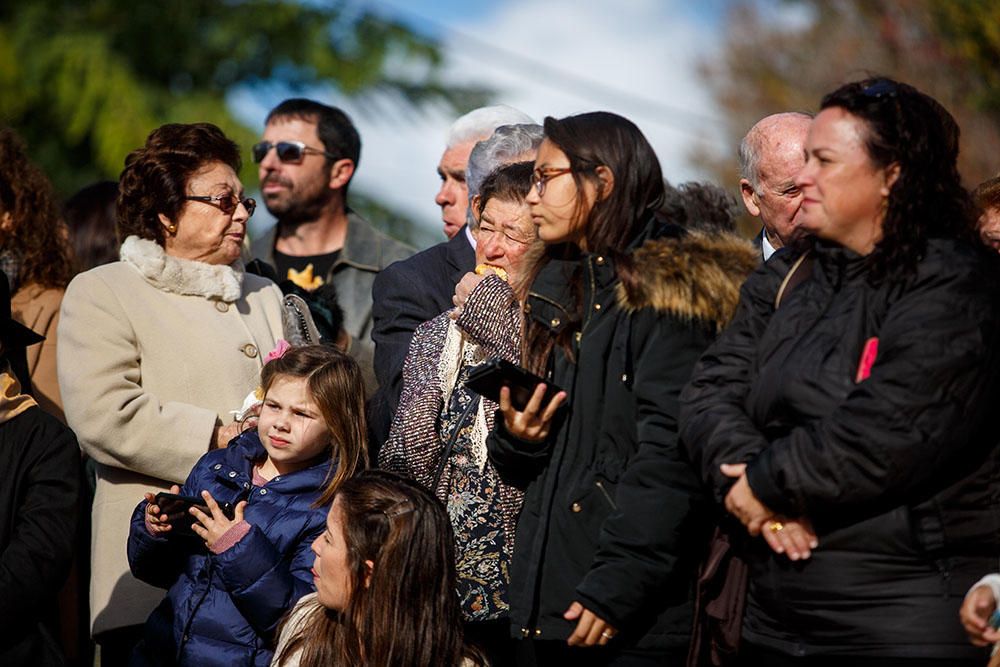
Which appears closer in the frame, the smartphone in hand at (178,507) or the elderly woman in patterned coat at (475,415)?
the elderly woman in patterned coat at (475,415)

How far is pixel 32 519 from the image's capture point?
4.66 m

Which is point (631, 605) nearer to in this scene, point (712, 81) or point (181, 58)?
point (181, 58)

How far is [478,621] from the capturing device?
4195 millimetres

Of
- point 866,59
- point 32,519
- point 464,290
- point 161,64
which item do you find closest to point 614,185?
point 464,290

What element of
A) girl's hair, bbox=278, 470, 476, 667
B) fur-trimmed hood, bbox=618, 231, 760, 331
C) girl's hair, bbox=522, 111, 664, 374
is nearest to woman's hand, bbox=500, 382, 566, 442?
girl's hair, bbox=522, 111, 664, 374

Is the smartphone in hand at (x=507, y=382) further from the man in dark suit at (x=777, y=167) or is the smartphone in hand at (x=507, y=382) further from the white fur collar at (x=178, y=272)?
the white fur collar at (x=178, y=272)

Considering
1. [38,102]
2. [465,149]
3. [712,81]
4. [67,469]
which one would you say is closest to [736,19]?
[712,81]

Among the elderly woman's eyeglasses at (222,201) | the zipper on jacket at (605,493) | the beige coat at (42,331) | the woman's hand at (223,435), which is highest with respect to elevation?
the elderly woman's eyeglasses at (222,201)

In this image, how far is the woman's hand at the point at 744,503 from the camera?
11.1ft

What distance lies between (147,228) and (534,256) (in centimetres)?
172

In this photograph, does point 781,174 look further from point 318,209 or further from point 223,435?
point 318,209

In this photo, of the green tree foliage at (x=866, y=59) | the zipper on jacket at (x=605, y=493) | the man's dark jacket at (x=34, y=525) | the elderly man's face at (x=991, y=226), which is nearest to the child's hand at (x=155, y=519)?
the man's dark jacket at (x=34, y=525)

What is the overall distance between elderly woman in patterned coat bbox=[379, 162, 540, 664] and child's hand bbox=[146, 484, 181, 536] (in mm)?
684

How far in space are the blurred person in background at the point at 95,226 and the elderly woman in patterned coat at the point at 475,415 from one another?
2.30 m
